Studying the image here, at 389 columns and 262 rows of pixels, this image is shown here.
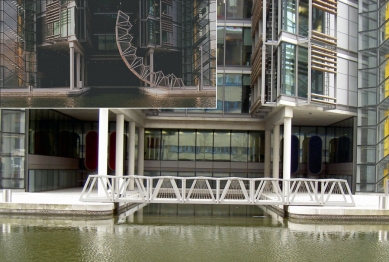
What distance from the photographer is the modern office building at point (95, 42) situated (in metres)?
25.8

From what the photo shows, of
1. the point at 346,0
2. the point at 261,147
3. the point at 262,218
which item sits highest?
the point at 346,0

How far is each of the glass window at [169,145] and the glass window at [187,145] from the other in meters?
0.32

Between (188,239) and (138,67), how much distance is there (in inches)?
438

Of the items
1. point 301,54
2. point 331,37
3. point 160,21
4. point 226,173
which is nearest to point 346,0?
point 331,37

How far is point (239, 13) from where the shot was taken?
35.0 metres

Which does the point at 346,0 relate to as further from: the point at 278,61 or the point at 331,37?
the point at 278,61

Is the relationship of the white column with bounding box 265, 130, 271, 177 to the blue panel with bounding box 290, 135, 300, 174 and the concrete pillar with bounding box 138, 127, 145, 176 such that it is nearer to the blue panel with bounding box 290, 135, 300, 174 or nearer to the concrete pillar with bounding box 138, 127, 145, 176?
the blue panel with bounding box 290, 135, 300, 174

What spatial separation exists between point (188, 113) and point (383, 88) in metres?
11.9

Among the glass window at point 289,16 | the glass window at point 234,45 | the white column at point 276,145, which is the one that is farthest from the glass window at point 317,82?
the glass window at point 234,45

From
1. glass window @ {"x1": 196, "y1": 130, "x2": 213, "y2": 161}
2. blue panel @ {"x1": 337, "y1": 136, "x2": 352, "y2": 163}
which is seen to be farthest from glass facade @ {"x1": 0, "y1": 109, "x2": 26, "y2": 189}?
blue panel @ {"x1": 337, "y1": 136, "x2": 352, "y2": 163}

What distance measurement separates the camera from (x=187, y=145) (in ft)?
125

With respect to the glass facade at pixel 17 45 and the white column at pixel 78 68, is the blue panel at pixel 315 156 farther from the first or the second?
the glass facade at pixel 17 45

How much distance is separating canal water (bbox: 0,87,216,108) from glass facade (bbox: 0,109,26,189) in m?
1.68

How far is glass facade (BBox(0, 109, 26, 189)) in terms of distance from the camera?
27.5 meters
